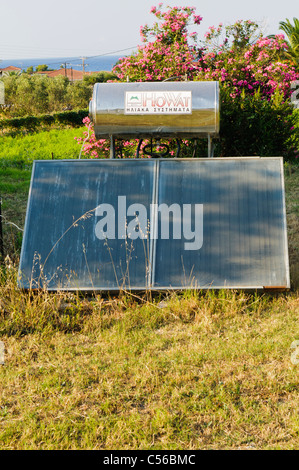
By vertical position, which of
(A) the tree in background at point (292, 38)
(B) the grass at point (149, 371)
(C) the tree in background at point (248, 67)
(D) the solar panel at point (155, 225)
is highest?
(A) the tree in background at point (292, 38)

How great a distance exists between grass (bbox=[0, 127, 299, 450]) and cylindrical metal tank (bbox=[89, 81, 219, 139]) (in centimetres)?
199

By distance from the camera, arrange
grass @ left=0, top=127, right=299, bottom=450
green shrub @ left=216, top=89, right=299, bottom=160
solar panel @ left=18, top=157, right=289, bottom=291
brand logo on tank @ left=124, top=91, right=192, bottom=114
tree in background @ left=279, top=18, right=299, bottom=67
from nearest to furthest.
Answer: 1. grass @ left=0, top=127, right=299, bottom=450
2. solar panel @ left=18, top=157, right=289, bottom=291
3. brand logo on tank @ left=124, top=91, right=192, bottom=114
4. green shrub @ left=216, top=89, right=299, bottom=160
5. tree in background @ left=279, top=18, right=299, bottom=67

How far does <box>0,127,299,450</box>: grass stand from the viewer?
11.7 feet

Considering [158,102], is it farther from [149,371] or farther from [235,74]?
[235,74]

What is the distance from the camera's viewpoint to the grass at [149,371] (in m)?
3.56

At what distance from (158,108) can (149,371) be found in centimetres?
308

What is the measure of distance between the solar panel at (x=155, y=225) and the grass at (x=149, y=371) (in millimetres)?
224

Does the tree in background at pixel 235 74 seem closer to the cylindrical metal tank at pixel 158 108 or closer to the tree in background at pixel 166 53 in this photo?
the tree in background at pixel 166 53

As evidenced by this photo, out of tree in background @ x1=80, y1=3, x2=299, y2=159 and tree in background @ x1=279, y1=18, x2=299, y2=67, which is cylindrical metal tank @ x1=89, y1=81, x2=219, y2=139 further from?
tree in background @ x1=279, y1=18, x2=299, y2=67

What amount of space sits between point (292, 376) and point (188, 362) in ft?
2.75

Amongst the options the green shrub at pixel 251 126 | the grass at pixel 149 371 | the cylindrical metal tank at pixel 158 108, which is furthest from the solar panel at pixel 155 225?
the green shrub at pixel 251 126

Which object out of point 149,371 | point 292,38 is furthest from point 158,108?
point 292,38

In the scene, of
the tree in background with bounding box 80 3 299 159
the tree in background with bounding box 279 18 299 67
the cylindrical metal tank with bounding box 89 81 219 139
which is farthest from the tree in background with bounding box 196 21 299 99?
the tree in background with bounding box 279 18 299 67

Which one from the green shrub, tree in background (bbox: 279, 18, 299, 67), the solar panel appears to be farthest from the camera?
tree in background (bbox: 279, 18, 299, 67)
